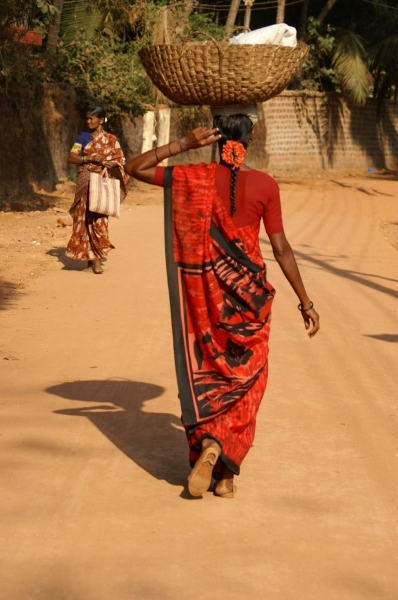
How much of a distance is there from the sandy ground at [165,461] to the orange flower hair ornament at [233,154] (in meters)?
1.52

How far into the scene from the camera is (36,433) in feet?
17.5

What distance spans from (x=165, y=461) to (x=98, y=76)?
19193mm

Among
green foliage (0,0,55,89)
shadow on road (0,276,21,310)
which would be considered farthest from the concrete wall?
shadow on road (0,276,21,310)

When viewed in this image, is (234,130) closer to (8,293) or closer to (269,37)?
(269,37)

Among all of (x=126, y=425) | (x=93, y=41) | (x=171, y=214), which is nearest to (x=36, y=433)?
(x=126, y=425)

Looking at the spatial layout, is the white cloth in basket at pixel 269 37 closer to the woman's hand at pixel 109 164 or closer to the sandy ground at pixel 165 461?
the sandy ground at pixel 165 461

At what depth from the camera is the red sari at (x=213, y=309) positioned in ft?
14.3

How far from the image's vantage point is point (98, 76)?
23.1 m

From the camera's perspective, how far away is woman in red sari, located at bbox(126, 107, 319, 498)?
435cm

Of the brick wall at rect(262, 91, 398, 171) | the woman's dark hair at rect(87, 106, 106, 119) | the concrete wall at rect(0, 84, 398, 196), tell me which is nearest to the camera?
the woman's dark hair at rect(87, 106, 106, 119)

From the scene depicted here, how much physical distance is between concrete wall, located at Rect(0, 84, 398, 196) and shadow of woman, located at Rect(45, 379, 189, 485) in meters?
12.1

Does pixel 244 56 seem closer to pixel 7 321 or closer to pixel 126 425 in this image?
pixel 126 425

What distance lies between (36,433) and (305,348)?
120 inches

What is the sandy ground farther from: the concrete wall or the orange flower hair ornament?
the concrete wall
